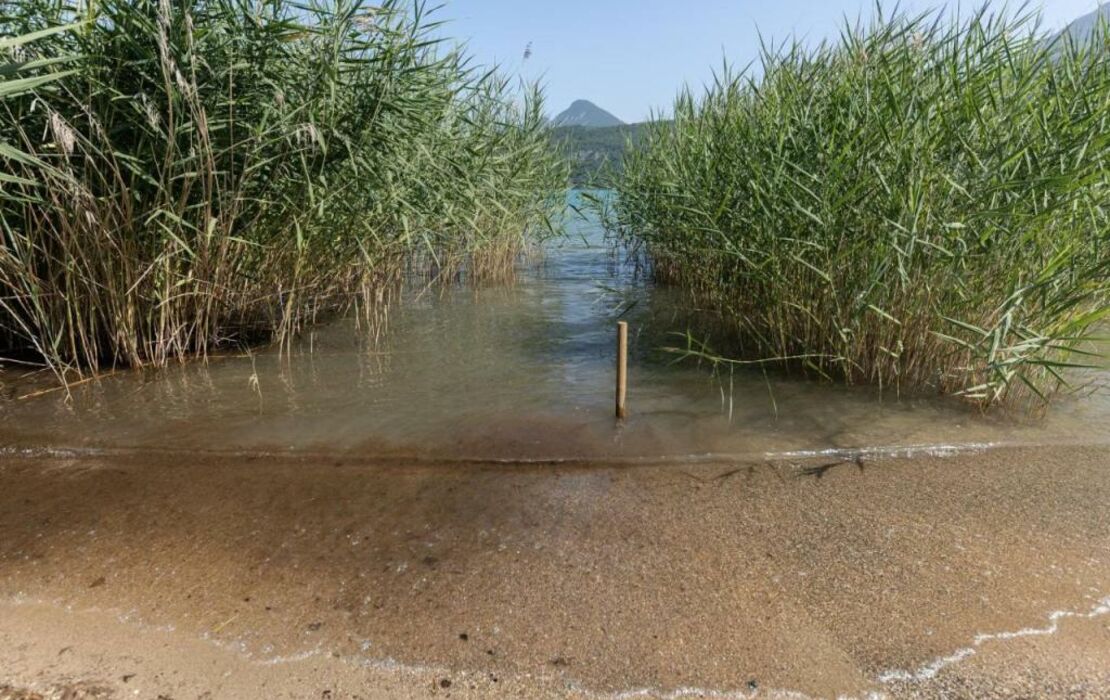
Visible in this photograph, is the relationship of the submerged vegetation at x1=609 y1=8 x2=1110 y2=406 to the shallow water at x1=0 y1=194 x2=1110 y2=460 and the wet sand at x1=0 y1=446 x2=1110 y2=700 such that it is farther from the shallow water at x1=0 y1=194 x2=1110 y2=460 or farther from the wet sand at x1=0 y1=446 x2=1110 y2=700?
the wet sand at x1=0 y1=446 x2=1110 y2=700

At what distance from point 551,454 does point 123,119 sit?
3.28 metres

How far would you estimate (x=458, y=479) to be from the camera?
3281 millimetres

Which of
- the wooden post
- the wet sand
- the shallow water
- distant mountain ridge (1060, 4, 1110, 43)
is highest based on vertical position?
distant mountain ridge (1060, 4, 1110, 43)

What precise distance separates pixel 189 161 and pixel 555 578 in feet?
11.3

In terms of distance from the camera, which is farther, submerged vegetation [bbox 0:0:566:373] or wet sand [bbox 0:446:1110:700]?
submerged vegetation [bbox 0:0:566:373]

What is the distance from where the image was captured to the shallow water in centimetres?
365

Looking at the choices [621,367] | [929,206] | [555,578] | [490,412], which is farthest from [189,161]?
[929,206]

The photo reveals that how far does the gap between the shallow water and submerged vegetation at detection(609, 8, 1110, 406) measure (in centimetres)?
33

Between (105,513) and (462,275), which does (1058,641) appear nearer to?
(105,513)

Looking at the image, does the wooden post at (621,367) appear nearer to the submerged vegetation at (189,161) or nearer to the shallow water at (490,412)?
the shallow water at (490,412)

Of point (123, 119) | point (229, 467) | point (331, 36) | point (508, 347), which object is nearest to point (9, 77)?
point (123, 119)

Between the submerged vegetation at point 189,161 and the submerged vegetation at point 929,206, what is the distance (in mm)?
2331

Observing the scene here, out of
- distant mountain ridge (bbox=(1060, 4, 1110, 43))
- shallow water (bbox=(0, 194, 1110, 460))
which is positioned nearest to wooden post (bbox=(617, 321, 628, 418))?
shallow water (bbox=(0, 194, 1110, 460))

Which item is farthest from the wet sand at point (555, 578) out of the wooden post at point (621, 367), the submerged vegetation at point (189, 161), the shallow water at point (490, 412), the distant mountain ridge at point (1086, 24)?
the distant mountain ridge at point (1086, 24)
